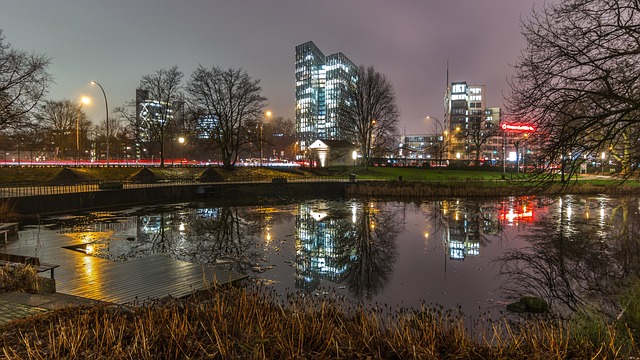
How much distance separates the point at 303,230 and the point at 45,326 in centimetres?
1513

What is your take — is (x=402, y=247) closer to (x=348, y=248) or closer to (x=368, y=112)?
(x=348, y=248)

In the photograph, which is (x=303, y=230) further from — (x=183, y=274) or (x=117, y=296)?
(x=117, y=296)

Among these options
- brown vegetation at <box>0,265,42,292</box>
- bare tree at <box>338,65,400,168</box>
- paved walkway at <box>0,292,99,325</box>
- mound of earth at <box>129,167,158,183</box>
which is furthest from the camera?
bare tree at <box>338,65,400,168</box>

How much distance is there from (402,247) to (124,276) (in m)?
11.2

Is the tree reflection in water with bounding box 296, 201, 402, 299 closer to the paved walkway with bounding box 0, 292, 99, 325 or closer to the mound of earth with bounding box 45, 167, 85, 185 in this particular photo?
the paved walkway with bounding box 0, 292, 99, 325

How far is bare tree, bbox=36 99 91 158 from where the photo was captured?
64875 millimetres

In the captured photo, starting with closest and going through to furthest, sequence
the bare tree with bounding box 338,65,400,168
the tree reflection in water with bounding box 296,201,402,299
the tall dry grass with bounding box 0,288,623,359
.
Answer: the tall dry grass with bounding box 0,288,623,359 → the tree reflection in water with bounding box 296,201,402,299 → the bare tree with bounding box 338,65,400,168

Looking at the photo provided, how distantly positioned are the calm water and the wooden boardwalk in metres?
1.54

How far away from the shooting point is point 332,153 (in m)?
64.3

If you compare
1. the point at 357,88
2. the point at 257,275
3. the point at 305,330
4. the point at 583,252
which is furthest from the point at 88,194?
the point at 357,88

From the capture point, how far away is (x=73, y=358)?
4.86 m

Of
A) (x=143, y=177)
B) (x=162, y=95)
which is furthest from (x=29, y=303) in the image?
(x=162, y=95)

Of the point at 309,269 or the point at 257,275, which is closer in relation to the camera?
the point at 257,275

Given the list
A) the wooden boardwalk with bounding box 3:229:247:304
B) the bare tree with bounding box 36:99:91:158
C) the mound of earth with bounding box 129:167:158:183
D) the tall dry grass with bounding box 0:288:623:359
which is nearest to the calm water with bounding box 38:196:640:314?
the wooden boardwalk with bounding box 3:229:247:304
